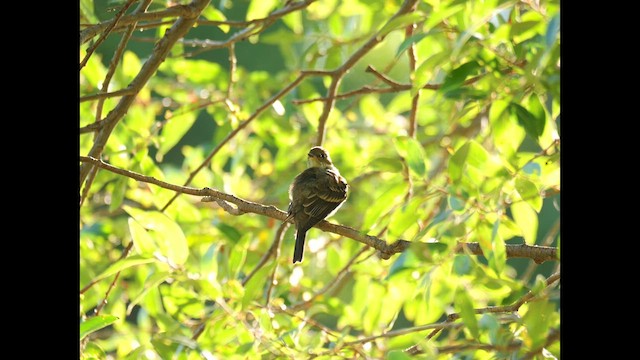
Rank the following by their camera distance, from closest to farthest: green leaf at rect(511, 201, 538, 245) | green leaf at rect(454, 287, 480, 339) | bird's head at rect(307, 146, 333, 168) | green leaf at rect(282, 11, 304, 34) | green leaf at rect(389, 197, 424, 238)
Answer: green leaf at rect(454, 287, 480, 339)
green leaf at rect(389, 197, 424, 238)
green leaf at rect(511, 201, 538, 245)
green leaf at rect(282, 11, 304, 34)
bird's head at rect(307, 146, 333, 168)

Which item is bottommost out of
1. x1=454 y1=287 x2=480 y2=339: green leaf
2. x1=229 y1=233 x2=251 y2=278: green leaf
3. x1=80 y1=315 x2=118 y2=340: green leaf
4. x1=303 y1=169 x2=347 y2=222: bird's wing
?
x1=303 y1=169 x2=347 y2=222: bird's wing

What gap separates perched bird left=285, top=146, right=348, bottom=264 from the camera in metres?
3.84

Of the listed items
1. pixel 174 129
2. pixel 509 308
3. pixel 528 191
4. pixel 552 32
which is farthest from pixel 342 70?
pixel 552 32

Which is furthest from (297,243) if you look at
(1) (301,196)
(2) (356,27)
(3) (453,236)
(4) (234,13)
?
(4) (234,13)

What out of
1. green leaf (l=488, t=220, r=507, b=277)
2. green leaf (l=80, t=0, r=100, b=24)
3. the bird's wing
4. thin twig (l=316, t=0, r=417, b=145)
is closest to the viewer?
green leaf (l=488, t=220, r=507, b=277)

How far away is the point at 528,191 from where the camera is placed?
2295mm

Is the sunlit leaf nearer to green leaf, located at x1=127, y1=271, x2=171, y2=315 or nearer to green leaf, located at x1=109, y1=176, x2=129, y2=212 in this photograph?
green leaf, located at x1=109, y1=176, x2=129, y2=212

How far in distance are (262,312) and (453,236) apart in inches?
36.7

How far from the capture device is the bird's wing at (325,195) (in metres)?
3.91

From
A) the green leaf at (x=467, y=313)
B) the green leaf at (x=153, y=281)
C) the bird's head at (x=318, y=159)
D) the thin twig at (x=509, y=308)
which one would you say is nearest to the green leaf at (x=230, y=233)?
the bird's head at (x=318, y=159)

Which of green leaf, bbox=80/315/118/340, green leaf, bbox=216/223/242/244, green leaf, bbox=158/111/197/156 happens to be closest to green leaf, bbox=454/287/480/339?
green leaf, bbox=80/315/118/340

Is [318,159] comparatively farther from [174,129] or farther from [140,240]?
[140,240]

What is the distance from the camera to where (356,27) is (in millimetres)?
4570
